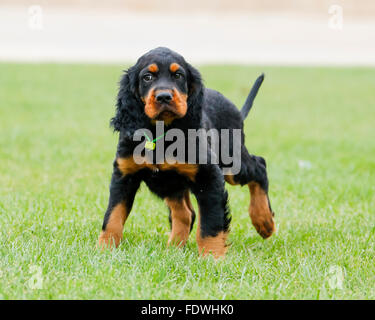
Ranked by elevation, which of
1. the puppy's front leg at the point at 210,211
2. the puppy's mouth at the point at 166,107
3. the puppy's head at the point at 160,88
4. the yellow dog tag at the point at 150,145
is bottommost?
the puppy's front leg at the point at 210,211

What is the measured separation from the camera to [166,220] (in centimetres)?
469

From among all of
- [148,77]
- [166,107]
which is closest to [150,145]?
[166,107]

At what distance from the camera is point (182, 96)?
11.7 feet

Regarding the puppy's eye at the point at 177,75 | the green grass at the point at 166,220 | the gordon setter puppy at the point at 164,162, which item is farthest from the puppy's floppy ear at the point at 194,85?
the green grass at the point at 166,220

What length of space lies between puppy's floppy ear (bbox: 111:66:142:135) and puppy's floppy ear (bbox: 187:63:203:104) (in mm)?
316

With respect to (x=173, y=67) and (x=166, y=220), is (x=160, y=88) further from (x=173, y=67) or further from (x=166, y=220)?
(x=166, y=220)

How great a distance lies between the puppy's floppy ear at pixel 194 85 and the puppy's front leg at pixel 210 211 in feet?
1.41

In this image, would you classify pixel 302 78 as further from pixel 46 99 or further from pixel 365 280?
pixel 365 280

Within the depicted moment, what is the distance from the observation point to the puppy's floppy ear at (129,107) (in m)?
3.67

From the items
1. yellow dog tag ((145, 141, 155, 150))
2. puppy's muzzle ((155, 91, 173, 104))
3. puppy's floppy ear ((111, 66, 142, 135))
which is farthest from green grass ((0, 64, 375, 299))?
puppy's muzzle ((155, 91, 173, 104))

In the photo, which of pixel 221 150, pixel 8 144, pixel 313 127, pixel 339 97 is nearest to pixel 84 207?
pixel 221 150

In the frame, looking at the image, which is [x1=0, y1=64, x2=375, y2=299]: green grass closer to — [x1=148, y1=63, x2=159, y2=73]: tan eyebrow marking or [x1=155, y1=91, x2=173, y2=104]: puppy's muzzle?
[x1=155, y1=91, x2=173, y2=104]: puppy's muzzle

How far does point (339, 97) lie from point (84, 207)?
9820 millimetres

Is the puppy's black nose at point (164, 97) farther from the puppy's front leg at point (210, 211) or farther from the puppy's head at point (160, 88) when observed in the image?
the puppy's front leg at point (210, 211)
